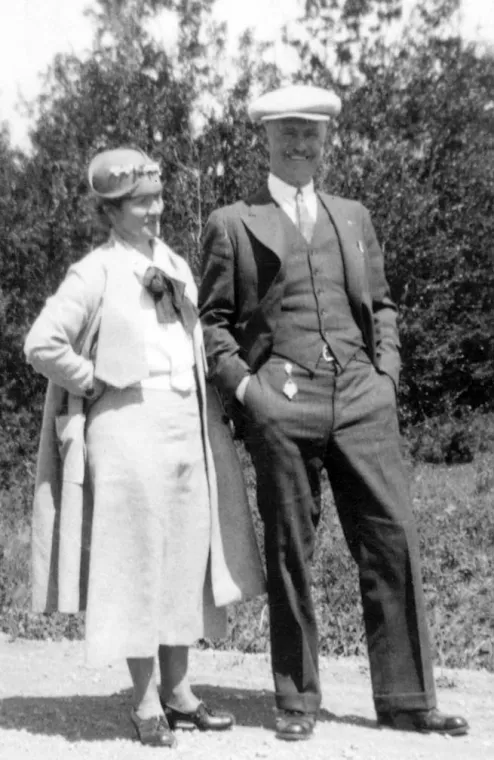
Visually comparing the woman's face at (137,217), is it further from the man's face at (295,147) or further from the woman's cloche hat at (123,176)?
the man's face at (295,147)

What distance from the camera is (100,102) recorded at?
19.6m

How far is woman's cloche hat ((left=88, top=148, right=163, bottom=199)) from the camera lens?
4582mm

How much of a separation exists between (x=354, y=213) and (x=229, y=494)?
114 cm

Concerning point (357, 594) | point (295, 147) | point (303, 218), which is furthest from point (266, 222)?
point (357, 594)

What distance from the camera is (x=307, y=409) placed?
15.0 ft

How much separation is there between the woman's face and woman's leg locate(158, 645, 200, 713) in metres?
1.47

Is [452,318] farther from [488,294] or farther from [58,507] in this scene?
[58,507]

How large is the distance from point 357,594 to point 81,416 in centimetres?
324

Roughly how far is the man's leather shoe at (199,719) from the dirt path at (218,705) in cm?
6

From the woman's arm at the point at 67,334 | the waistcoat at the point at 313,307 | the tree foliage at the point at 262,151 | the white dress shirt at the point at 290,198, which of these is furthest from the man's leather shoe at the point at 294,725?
the tree foliage at the point at 262,151

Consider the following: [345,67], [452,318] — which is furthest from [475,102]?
[452,318]

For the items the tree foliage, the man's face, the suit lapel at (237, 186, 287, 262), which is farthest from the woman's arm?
the tree foliage

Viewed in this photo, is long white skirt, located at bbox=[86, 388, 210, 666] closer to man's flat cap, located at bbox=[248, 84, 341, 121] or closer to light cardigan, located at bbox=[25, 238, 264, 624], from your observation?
light cardigan, located at bbox=[25, 238, 264, 624]

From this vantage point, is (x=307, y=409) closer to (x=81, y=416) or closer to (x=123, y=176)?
(x=81, y=416)
